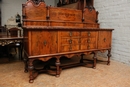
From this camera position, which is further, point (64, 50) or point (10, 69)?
point (10, 69)

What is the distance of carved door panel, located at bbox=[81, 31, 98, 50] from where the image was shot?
2.39m

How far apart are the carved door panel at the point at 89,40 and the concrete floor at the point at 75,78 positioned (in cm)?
47

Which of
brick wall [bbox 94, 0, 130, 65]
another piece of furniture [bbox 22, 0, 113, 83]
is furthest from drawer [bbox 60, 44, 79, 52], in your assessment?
brick wall [bbox 94, 0, 130, 65]

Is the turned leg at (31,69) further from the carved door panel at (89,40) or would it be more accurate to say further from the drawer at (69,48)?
the carved door panel at (89,40)

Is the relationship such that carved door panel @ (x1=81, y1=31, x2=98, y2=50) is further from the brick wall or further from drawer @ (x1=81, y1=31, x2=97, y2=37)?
the brick wall

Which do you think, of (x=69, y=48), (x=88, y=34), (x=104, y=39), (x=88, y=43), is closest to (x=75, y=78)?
(x=69, y=48)

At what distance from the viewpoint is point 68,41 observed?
221 cm

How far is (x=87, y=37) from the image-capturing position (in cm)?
244

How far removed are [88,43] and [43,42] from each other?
94cm

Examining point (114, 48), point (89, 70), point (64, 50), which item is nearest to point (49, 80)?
point (64, 50)

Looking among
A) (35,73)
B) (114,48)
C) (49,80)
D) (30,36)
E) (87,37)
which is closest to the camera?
(30,36)

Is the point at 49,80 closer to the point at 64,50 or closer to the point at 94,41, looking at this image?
the point at 64,50

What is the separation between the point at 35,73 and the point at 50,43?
24.0 inches

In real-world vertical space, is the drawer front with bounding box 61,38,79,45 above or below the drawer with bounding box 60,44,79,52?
above
